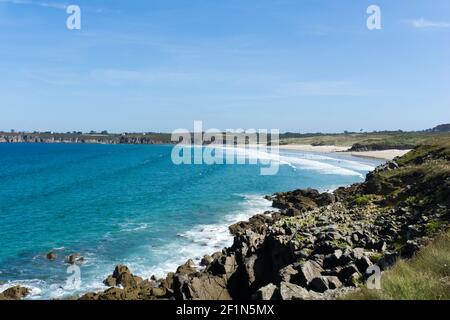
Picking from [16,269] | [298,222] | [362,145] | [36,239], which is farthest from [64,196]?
[362,145]

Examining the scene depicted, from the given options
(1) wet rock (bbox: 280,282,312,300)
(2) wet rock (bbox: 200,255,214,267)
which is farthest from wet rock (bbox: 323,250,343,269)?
(2) wet rock (bbox: 200,255,214,267)

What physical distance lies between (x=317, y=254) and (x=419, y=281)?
8018 mm

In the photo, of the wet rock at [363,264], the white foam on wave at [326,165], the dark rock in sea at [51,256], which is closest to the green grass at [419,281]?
the wet rock at [363,264]

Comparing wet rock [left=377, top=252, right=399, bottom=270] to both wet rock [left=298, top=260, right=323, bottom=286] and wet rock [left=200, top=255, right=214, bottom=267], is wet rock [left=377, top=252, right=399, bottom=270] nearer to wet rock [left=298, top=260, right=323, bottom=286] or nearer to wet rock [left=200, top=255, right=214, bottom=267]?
wet rock [left=298, top=260, right=323, bottom=286]

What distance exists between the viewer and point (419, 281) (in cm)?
1004

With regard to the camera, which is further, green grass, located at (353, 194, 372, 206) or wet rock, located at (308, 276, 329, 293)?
green grass, located at (353, 194, 372, 206)

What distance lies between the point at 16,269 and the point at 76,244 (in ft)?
20.4

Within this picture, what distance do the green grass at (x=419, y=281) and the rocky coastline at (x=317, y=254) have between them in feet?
6.40

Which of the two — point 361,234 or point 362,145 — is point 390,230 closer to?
point 361,234

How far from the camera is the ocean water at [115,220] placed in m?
27.7

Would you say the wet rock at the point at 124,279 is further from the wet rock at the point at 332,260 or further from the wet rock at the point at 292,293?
the wet rock at the point at 292,293

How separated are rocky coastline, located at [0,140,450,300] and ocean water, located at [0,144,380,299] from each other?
3.38 meters

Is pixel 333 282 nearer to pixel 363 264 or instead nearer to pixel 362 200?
pixel 363 264

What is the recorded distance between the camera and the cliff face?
1455cm
